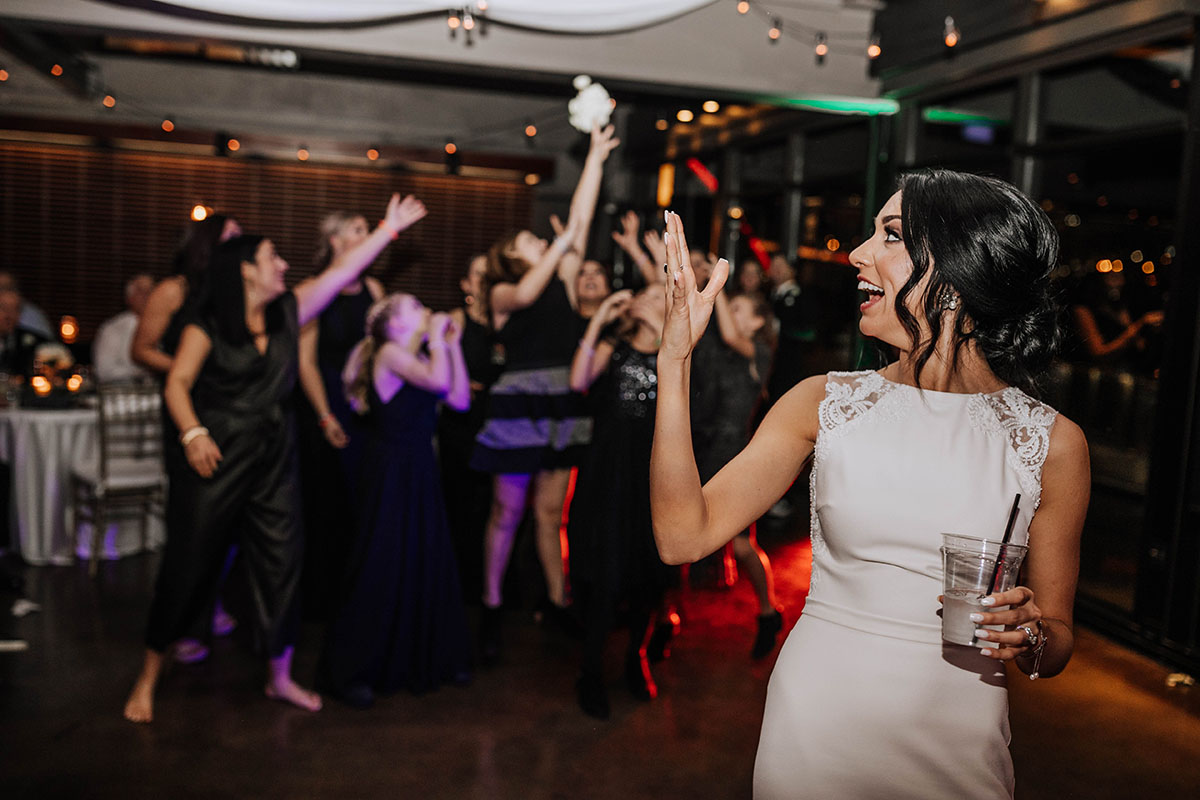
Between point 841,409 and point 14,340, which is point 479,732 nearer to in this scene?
point 841,409

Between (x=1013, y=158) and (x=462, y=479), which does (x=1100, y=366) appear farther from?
(x=462, y=479)

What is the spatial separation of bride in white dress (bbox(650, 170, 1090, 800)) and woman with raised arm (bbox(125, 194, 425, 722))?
85.8 inches

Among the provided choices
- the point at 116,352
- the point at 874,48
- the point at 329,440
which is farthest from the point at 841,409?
the point at 874,48

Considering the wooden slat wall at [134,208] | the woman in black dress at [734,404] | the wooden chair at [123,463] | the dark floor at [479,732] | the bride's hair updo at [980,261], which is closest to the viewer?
the bride's hair updo at [980,261]

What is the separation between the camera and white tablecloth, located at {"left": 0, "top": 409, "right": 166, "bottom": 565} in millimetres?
4984

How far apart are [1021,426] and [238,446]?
2.50 metres

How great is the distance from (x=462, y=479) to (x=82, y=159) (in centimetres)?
707

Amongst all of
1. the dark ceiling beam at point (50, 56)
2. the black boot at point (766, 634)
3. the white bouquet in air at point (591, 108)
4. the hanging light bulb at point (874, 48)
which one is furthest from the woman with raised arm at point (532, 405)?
the dark ceiling beam at point (50, 56)

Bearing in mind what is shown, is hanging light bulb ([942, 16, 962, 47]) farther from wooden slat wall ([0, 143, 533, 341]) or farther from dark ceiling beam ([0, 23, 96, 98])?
wooden slat wall ([0, 143, 533, 341])

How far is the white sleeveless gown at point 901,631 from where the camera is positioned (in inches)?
50.3

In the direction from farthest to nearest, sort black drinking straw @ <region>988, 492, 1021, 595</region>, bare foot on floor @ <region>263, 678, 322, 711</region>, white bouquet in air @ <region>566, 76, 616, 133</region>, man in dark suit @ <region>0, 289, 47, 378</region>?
1. man in dark suit @ <region>0, 289, 47, 378</region>
2. white bouquet in air @ <region>566, 76, 616, 133</region>
3. bare foot on floor @ <region>263, 678, 322, 711</region>
4. black drinking straw @ <region>988, 492, 1021, 595</region>

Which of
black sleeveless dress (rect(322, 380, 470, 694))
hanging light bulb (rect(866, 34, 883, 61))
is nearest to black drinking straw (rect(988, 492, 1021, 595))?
black sleeveless dress (rect(322, 380, 470, 694))

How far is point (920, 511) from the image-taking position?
128 centimetres

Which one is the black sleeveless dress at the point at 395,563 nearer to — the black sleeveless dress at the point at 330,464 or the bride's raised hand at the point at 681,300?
the black sleeveless dress at the point at 330,464
